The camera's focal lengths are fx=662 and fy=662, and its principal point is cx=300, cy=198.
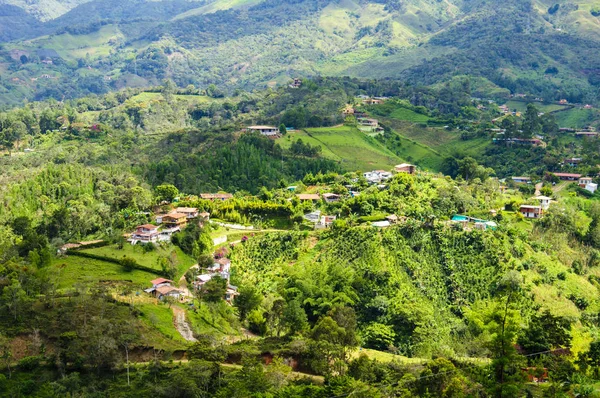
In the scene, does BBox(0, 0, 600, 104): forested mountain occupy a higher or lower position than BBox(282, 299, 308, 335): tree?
lower

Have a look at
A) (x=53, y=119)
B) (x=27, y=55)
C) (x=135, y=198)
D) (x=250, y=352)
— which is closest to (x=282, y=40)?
(x=27, y=55)

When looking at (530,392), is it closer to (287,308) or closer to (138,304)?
(287,308)

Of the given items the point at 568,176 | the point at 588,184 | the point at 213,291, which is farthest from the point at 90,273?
the point at 568,176

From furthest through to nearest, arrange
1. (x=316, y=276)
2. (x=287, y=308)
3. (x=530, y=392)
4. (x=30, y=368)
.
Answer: (x=316, y=276), (x=287, y=308), (x=30, y=368), (x=530, y=392)

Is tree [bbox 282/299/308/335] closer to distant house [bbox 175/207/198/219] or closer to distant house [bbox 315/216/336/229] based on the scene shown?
distant house [bbox 315/216/336/229]

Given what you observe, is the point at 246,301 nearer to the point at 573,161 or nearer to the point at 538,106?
the point at 573,161

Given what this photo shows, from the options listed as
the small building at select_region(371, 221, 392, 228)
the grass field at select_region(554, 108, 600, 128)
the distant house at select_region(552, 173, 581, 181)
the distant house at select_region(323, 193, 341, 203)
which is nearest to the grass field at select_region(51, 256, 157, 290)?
the small building at select_region(371, 221, 392, 228)
